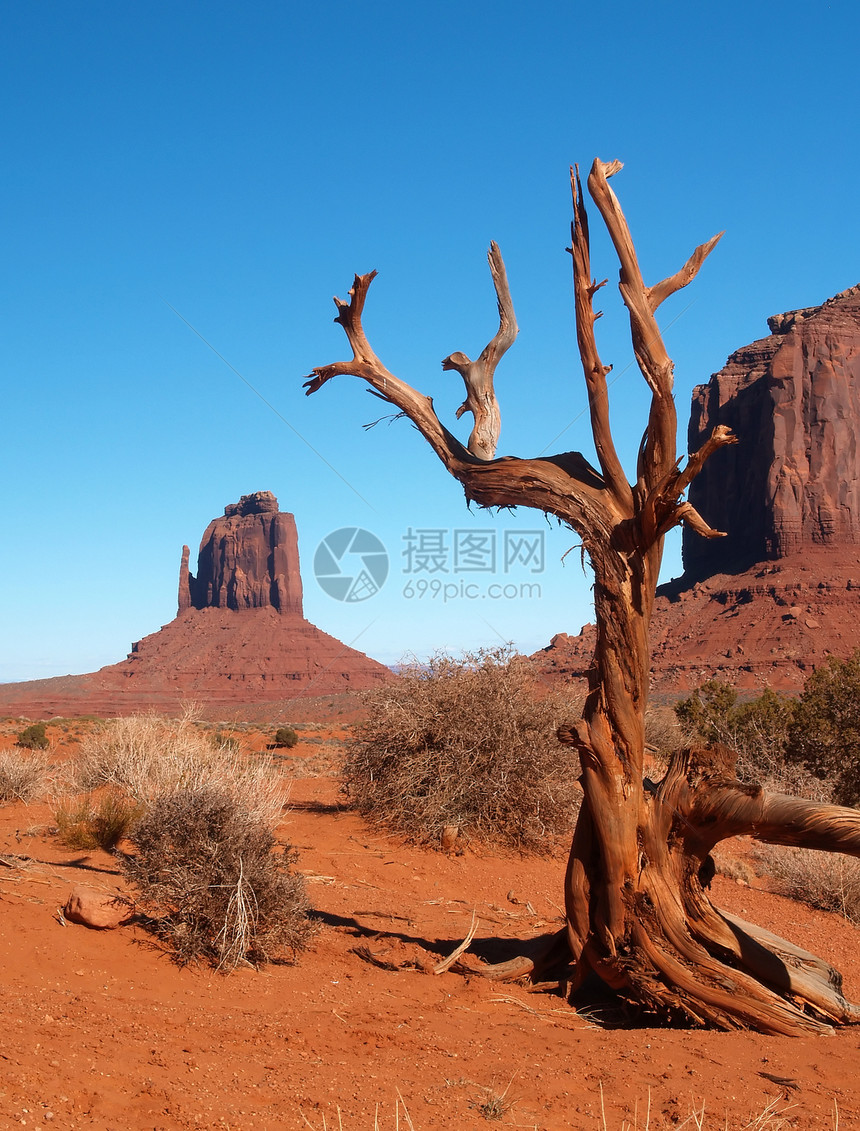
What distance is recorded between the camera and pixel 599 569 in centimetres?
526

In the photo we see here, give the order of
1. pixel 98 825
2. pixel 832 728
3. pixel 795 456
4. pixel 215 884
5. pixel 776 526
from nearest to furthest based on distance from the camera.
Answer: pixel 215 884 → pixel 98 825 → pixel 832 728 → pixel 776 526 → pixel 795 456

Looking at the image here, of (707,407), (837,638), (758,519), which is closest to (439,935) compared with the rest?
(837,638)

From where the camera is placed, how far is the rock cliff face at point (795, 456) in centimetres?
6981

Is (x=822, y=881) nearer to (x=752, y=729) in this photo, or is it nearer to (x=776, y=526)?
(x=752, y=729)

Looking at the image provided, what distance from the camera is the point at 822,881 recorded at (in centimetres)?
914

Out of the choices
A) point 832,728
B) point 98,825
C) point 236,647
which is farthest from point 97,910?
point 236,647

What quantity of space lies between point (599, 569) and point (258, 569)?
352ft

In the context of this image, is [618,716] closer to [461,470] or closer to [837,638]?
[461,470]

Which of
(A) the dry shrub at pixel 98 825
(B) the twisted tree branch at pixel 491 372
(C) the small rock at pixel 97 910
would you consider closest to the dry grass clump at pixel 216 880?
(C) the small rock at pixel 97 910

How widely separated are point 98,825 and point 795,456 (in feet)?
243

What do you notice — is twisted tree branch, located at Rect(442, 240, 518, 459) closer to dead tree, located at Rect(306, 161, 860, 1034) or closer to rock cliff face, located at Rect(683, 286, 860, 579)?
dead tree, located at Rect(306, 161, 860, 1034)

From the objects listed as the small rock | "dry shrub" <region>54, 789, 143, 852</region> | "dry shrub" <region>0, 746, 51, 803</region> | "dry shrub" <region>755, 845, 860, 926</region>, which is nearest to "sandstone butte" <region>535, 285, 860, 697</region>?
"dry shrub" <region>755, 845, 860, 926</region>

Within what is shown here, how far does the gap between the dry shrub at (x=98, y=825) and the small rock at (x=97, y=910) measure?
8.75ft

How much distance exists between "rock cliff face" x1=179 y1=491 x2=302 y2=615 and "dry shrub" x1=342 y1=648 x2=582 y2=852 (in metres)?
97.5
